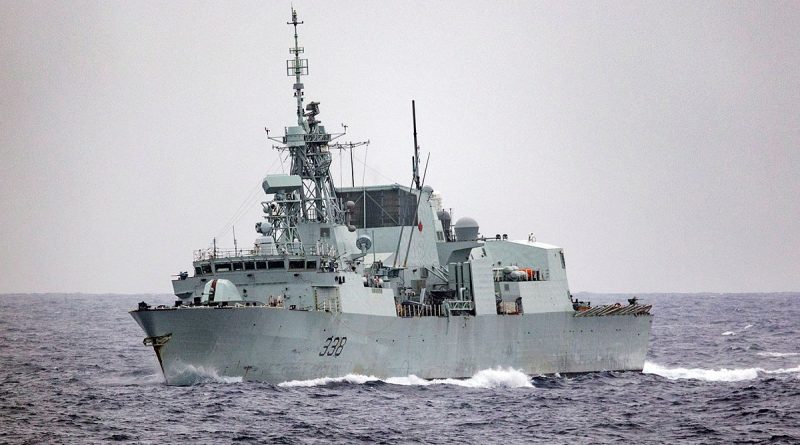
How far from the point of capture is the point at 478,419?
3244cm

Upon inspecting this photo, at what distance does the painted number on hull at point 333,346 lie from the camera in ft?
120

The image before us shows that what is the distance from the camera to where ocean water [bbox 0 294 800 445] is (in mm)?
28875

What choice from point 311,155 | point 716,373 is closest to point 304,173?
point 311,155

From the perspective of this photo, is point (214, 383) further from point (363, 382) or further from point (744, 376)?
point (744, 376)

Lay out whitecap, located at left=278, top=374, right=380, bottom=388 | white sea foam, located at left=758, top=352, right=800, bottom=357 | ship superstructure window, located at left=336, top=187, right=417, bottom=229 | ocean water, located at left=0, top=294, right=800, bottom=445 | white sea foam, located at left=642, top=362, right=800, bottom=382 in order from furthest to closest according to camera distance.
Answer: white sea foam, located at left=758, top=352, right=800, bottom=357 → white sea foam, located at left=642, top=362, right=800, bottom=382 → ship superstructure window, located at left=336, top=187, right=417, bottom=229 → whitecap, located at left=278, top=374, right=380, bottom=388 → ocean water, located at left=0, top=294, right=800, bottom=445

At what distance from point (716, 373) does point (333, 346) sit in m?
17.6

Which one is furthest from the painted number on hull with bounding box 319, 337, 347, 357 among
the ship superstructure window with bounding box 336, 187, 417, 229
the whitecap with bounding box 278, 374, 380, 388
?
the ship superstructure window with bounding box 336, 187, 417, 229

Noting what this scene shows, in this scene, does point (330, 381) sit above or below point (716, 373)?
above

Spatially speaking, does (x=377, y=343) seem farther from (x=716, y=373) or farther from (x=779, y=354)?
(x=779, y=354)

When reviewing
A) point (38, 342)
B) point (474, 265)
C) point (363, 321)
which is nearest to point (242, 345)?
point (363, 321)

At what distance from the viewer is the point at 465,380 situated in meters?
42.2

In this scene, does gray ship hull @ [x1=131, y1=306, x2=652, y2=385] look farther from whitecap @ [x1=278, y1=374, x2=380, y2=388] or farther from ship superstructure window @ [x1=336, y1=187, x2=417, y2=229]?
ship superstructure window @ [x1=336, y1=187, x2=417, y2=229]

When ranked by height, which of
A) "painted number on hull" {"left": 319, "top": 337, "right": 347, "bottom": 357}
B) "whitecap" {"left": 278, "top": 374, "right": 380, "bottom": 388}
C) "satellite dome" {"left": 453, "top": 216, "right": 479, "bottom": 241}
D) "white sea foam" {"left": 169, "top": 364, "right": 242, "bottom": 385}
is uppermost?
"satellite dome" {"left": 453, "top": 216, "right": 479, "bottom": 241}

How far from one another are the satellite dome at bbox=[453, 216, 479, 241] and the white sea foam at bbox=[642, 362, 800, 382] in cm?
940
